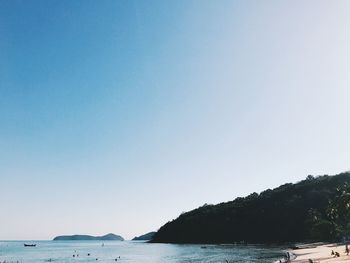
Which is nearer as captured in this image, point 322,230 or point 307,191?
point 322,230

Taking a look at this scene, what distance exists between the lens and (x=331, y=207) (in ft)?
334

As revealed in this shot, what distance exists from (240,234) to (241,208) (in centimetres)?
1603

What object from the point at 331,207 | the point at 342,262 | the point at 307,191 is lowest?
the point at 342,262

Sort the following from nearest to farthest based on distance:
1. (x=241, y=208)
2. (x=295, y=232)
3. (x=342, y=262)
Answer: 1. (x=342, y=262)
2. (x=295, y=232)
3. (x=241, y=208)

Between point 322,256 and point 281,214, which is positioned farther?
point 281,214

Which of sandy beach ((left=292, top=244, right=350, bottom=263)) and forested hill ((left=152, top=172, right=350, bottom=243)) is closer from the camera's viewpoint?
sandy beach ((left=292, top=244, right=350, bottom=263))

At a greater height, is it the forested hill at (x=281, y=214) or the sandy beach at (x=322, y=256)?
the forested hill at (x=281, y=214)

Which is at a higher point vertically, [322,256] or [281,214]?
[281,214]

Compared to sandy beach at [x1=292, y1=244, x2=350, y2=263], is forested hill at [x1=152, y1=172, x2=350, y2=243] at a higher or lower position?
higher

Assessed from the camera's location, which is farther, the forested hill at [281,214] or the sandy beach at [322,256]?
the forested hill at [281,214]

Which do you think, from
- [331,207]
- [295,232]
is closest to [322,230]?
[331,207]

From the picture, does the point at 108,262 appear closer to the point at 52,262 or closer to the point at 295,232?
the point at 52,262

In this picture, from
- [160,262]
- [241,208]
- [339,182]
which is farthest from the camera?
[241,208]

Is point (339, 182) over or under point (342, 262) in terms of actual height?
over
